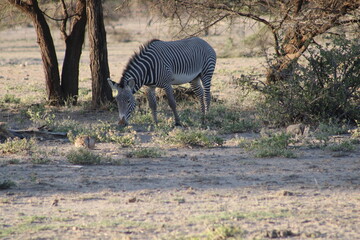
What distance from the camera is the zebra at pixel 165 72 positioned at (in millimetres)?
A: 10208

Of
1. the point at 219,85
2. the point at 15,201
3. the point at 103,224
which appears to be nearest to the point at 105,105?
the point at 219,85

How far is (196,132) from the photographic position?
879cm

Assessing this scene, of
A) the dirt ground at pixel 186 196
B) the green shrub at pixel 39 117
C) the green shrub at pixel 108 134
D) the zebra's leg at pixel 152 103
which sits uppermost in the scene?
the zebra's leg at pixel 152 103

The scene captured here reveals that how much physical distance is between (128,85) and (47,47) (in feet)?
11.3

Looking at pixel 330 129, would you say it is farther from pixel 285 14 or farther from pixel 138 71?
pixel 138 71

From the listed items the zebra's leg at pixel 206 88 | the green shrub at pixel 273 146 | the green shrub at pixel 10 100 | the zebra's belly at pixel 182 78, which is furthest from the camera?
the green shrub at pixel 10 100

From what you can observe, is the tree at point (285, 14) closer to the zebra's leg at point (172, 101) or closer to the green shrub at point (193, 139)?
the zebra's leg at point (172, 101)

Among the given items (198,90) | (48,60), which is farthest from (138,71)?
(48,60)

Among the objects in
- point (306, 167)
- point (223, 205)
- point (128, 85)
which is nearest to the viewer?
point (223, 205)

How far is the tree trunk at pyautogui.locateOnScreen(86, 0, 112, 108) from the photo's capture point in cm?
1196

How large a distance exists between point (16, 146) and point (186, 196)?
320 cm

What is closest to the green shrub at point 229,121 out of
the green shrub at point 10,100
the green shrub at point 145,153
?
the green shrub at point 145,153

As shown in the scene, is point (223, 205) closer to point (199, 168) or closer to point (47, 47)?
point (199, 168)

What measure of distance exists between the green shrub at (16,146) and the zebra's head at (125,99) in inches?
78.6
